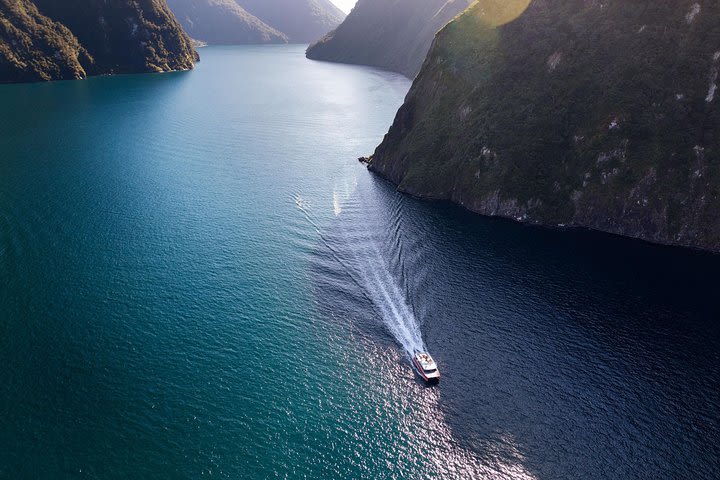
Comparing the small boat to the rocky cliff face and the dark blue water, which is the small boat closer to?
the dark blue water

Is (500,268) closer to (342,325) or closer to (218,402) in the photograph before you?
(342,325)

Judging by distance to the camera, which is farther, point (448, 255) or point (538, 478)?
point (448, 255)

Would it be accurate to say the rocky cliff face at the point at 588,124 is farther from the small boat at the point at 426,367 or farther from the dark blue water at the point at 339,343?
the small boat at the point at 426,367

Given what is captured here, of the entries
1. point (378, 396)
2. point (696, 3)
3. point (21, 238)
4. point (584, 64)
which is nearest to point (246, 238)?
point (21, 238)

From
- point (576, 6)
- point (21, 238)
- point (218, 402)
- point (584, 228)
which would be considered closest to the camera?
point (218, 402)

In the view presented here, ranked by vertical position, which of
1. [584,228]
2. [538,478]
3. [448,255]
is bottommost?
[538,478]

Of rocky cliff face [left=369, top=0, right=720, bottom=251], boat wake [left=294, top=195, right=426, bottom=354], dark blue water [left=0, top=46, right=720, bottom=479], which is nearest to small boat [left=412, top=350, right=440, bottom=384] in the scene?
dark blue water [left=0, top=46, right=720, bottom=479]

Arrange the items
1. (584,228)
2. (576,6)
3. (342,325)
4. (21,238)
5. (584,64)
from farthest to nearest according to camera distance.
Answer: (576,6)
(584,64)
(584,228)
(21,238)
(342,325)
